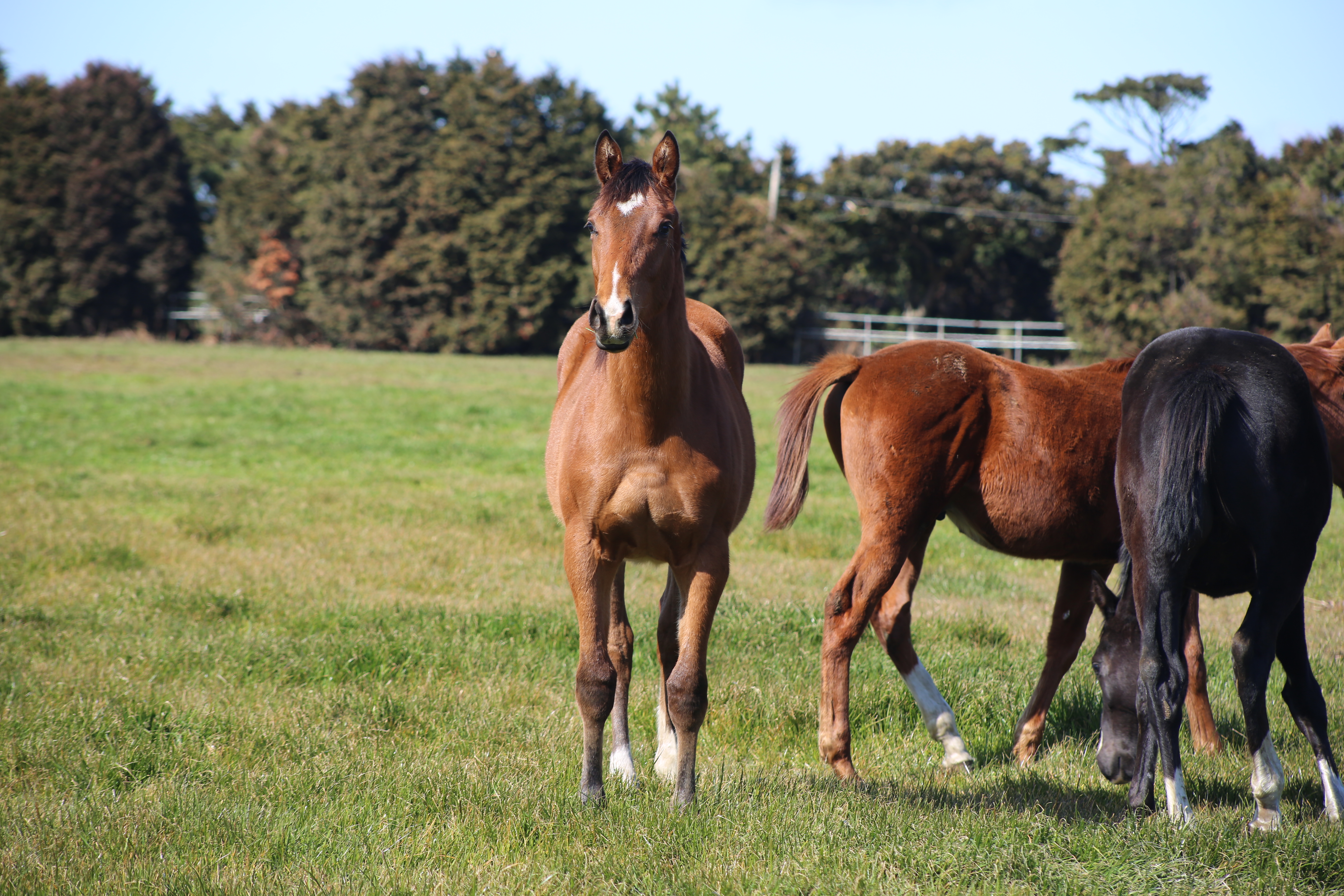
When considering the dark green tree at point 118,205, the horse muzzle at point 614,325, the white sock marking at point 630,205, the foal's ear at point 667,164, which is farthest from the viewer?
the dark green tree at point 118,205

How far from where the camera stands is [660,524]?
3.39 metres

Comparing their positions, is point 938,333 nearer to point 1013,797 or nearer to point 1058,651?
point 1058,651

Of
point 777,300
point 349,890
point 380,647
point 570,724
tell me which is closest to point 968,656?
point 570,724

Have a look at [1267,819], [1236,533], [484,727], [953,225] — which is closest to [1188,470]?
[1236,533]

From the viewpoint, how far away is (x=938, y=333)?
38062 millimetres

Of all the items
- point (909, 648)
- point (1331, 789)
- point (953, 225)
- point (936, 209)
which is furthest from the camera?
point (953, 225)

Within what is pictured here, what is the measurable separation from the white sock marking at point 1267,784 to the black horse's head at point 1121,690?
0.39 m

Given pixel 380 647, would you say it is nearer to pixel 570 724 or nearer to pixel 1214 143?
pixel 570 724

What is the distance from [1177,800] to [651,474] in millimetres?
2070

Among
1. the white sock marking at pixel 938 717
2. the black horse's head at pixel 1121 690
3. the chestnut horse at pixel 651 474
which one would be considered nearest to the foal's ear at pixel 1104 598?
the black horse's head at pixel 1121 690

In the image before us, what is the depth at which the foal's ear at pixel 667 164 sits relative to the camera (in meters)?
3.44

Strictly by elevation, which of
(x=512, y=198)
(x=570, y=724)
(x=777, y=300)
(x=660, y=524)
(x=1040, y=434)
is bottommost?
(x=570, y=724)

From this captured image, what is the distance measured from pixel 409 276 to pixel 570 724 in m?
36.0

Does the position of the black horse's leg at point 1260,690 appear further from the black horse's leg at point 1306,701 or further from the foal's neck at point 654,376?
the foal's neck at point 654,376
